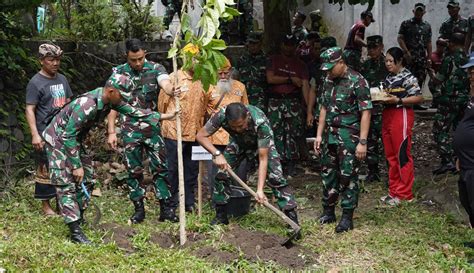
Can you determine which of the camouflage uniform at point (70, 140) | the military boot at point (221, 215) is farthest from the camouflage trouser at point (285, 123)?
the camouflage uniform at point (70, 140)

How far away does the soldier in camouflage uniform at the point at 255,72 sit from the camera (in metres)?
9.53

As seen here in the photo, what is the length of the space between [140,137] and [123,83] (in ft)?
1.86

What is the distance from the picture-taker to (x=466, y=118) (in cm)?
630

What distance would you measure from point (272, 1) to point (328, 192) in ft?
9.73

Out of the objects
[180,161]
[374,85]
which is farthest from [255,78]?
[180,161]

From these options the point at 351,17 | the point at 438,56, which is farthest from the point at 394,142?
the point at 351,17

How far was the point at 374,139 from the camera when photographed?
9.22 metres

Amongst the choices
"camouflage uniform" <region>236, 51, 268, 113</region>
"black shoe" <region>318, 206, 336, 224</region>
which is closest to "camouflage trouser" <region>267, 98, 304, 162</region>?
"camouflage uniform" <region>236, 51, 268, 113</region>

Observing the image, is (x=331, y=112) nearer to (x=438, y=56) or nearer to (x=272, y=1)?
(x=272, y=1)

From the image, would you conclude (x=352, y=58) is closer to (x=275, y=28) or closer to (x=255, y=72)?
(x=275, y=28)

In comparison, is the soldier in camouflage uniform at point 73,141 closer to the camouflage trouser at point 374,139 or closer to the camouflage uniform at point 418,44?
the camouflage trouser at point 374,139

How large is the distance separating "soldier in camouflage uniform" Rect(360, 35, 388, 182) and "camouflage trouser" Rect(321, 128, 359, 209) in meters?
1.88

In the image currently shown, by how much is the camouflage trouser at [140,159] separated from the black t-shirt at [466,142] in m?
2.90

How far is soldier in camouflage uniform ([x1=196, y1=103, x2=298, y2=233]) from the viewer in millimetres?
6684
